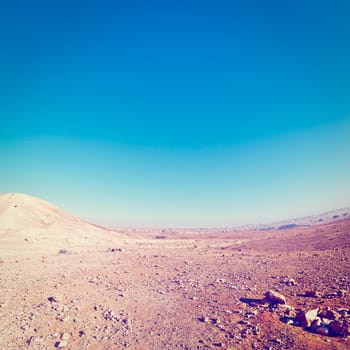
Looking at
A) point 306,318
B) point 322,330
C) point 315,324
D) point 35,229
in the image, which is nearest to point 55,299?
point 306,318

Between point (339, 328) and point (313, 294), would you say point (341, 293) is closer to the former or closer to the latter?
point (313, 294)

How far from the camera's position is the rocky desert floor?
21.2ft

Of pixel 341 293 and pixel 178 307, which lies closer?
pixel 178 307

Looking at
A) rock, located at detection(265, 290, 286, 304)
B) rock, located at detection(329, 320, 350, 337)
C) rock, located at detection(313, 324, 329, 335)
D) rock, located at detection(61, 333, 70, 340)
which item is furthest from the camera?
rock, located at detection(265, 290, 286, 304)

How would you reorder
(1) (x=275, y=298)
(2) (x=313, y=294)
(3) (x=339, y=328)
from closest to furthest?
(3) (x=339, y=328) → (1) (x=275, y=298) → (2) (x=313, y=294)

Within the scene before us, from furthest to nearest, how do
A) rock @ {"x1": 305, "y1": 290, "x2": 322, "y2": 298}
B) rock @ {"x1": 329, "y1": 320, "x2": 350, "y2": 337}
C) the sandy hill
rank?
the sandy hill → rock @ {"x1": 305, "y1": 290, "x2": 322, "y2": 298} → rock @ {"x1": 329, "y1": 320, "x2": 350, "y2": 337}

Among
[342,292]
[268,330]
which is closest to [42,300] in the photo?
[268,330]

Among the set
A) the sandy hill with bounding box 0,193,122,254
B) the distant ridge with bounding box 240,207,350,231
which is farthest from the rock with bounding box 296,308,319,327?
the distant ridge with bounding box 240,207,350,231

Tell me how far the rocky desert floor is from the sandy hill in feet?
35.7

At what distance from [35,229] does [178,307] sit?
88.3 ft

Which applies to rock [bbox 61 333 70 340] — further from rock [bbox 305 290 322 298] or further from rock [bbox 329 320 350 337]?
rock [bbox 305 290 322 298]

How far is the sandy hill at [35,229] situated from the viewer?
24.4m

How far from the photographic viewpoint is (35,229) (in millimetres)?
29500

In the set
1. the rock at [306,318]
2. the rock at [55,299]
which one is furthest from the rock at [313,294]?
the rock at [55,299]
